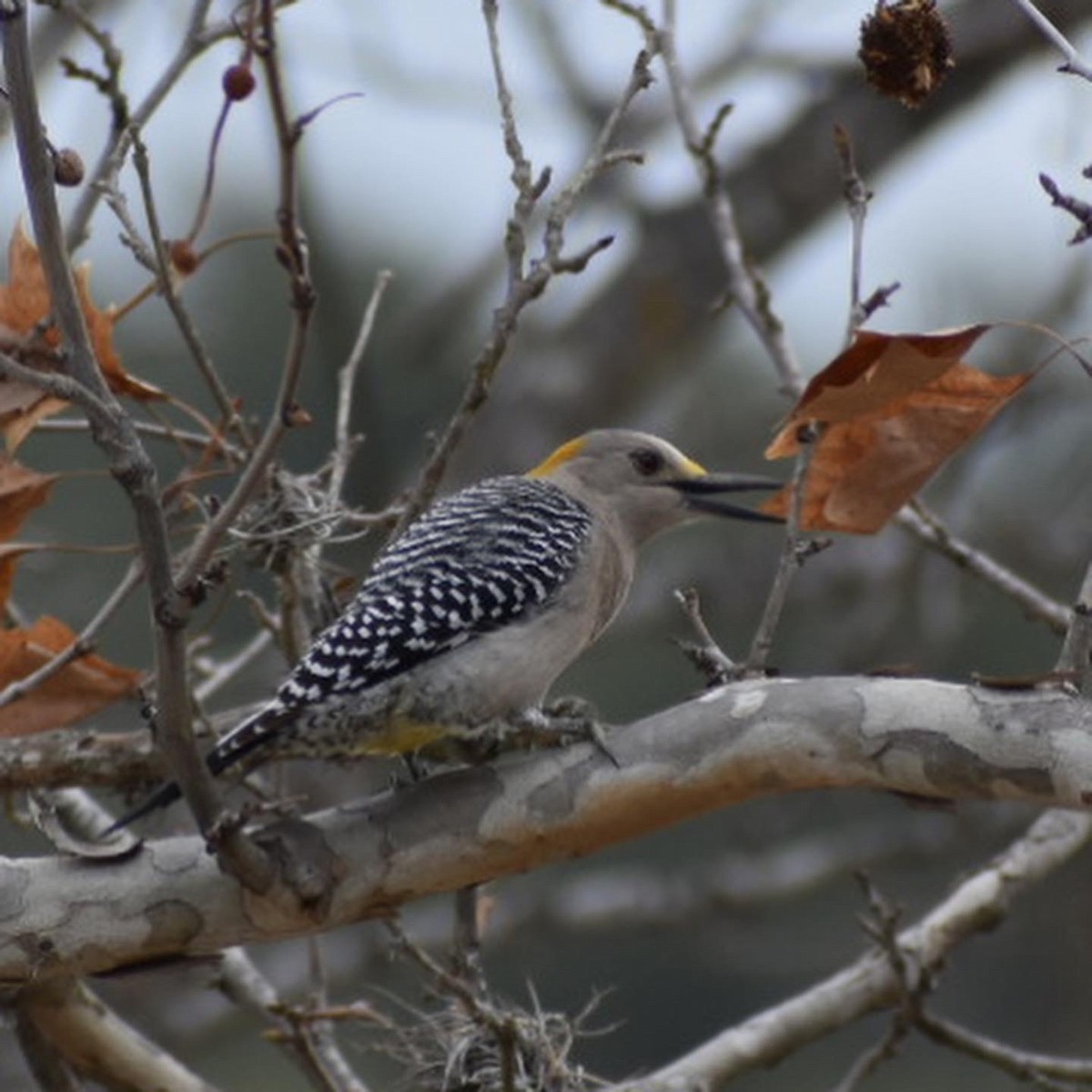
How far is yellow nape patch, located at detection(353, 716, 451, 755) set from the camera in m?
4.26

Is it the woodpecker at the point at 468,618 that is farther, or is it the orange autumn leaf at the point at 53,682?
the orange autumn leaf at the point at 53,682

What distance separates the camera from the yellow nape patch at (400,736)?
4258 mm

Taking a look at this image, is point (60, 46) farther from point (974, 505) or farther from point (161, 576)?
point (974, 505)

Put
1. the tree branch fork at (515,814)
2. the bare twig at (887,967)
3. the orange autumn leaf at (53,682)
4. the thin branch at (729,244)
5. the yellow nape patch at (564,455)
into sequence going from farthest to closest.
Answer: the yellow nape patch at (564,455) → the bare twig at (887,967) → the thin branch at (729,244) → the orange autumn leaf at (53,682) → the tree branch fork at (515,814)

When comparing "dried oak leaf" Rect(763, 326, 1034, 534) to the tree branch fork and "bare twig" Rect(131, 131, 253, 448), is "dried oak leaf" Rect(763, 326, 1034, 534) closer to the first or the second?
the tree branch fork

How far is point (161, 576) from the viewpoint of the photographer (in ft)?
9.93

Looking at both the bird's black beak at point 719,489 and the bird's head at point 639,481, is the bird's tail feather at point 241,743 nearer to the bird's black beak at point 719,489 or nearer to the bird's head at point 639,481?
the bird's black beak at point 719,489

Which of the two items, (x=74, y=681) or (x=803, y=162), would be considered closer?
(x=74, y=681)

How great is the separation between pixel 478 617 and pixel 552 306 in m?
5.38

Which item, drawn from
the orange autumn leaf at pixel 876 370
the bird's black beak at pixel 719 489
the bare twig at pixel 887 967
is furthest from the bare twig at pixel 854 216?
the bare twig at pixel 887 967

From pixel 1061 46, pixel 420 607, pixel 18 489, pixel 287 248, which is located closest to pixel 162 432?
pixel 18 489

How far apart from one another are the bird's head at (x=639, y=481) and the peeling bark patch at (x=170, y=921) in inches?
67.4

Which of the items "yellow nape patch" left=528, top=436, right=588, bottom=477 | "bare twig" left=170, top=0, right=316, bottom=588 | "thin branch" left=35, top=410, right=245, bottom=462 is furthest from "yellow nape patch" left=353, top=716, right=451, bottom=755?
"bare twig" left=170, top=0, right=316, bottom=588

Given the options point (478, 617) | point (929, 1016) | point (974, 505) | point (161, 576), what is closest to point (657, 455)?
point (478, 617)
